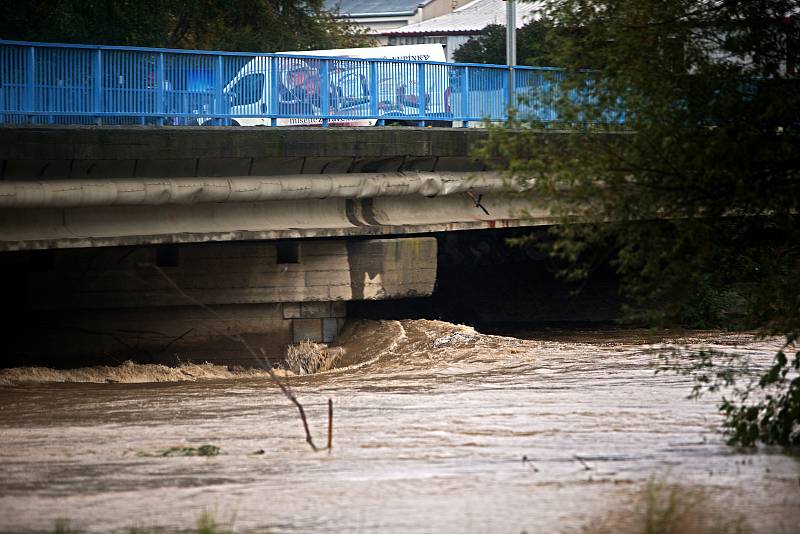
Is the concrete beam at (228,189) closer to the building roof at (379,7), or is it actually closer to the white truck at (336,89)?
the white truck at (336,89)

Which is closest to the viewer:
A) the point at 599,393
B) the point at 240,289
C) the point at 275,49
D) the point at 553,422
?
the point at 553,422

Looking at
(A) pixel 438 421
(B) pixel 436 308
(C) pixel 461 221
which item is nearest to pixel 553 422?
(A) pixel 438 421

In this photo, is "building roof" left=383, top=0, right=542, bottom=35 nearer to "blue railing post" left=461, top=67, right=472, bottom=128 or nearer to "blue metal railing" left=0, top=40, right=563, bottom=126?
"blue railing post" left=461, top=67, right=472, bottom=128

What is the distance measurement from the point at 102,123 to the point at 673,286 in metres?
9.95

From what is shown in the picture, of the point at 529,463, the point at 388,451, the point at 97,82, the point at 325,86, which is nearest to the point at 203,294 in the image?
the point at 325,86

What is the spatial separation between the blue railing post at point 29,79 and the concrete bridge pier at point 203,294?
9.65 ft

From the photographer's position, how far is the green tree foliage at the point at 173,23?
1061 inches

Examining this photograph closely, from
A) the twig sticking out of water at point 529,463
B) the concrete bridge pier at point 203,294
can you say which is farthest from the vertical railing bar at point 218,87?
the twig sticking out of water at point 529,463

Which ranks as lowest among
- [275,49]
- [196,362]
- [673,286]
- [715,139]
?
[196,362]

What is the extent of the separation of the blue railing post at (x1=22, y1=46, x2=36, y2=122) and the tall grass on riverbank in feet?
34.8

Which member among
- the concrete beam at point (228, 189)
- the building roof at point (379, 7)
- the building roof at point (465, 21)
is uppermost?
the building roof at point (379, 7)

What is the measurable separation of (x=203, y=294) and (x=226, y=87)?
3181 millimetres

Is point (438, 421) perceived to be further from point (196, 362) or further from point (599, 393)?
point (196, 362)

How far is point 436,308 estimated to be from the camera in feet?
88.0
